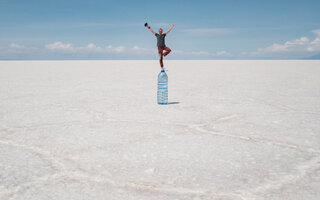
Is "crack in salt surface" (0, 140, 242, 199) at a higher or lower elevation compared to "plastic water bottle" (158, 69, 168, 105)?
lower

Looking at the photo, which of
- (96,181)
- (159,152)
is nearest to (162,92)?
(159,152)

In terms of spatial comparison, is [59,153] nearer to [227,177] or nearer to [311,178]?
[227,177]

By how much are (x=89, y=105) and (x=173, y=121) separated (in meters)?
1.66

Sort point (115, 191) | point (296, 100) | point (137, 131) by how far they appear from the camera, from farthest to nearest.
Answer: point (296, 100) → point (137, 131) → point (115, 191)

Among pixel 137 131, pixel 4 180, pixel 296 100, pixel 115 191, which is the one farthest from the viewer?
pixel 296 100

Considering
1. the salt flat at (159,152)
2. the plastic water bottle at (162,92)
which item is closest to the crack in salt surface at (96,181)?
the salt flat at (159,152)

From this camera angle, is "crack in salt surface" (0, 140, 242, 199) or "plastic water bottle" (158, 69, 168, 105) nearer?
"crack in salt surface" (0, 140, 242, 199)

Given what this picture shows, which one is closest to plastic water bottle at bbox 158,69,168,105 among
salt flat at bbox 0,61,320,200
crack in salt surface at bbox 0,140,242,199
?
salt flat at bbox 0,61,320,200

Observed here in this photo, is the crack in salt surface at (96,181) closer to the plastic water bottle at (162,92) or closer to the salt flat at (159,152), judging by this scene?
the salt flat at (159,152)

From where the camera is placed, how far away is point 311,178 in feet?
6.36

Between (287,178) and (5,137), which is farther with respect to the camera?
(5,137)

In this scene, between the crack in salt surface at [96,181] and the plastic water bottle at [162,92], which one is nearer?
the crack in salt surface at [96,181]

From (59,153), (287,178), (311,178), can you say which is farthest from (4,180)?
(311,178)

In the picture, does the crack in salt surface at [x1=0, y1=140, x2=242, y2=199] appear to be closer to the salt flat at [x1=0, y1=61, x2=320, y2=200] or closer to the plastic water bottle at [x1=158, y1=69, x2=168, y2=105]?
the salt flat at [x1=0, y1=61, x2=320, y2=200]
